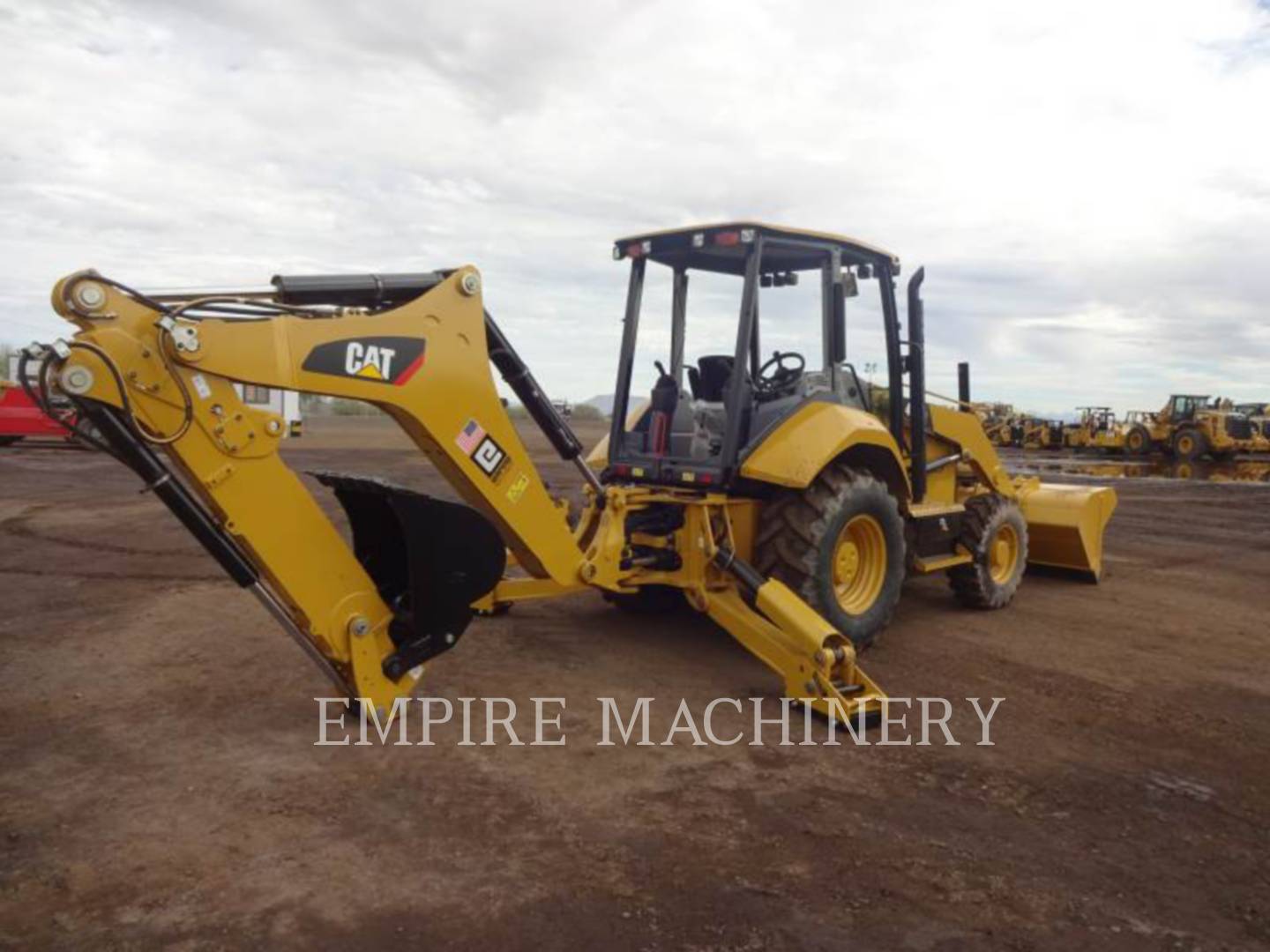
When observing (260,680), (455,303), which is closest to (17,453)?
(260,680)

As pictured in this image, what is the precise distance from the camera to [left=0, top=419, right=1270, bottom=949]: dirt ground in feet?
10.5

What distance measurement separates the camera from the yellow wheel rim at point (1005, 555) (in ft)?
27.2

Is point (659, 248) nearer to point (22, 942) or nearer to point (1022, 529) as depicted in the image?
point (1022, 529)

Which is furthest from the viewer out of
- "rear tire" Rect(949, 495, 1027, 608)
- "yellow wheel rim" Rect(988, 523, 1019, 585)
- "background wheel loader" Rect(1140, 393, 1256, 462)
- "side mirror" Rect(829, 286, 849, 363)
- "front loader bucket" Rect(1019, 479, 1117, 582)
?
"background wheel loader" Rect(1140, 393, 1256, 462)

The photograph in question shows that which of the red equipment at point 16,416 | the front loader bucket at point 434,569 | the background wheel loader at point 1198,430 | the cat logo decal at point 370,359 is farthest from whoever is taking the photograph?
the background wheel loader at point 1198,430

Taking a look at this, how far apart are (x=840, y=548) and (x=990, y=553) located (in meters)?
2.20

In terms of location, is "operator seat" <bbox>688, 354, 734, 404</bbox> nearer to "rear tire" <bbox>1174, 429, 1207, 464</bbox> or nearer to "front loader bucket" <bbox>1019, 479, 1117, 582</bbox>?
"front loader bucket" <bbox>1019, 479, 1117, 582</bbox>

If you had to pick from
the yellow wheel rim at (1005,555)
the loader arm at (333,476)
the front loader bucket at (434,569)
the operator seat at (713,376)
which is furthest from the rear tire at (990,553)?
the front loader bucket at (434,569)

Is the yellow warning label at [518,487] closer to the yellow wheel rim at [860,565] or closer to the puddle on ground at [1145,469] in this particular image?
the yellow wheel rim at [860,565]

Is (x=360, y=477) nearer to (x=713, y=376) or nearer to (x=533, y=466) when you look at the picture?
(x=533, y=466)

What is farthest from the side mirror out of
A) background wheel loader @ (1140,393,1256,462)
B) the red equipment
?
background wheel loader @ (1140,393,1256,462)

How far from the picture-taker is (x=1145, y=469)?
28.0 metres

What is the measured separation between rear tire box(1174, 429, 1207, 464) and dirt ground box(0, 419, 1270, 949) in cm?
2812

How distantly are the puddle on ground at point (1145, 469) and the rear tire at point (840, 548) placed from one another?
1803cm
